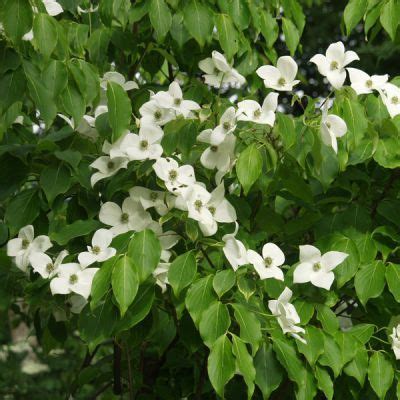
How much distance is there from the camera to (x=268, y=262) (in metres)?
1.74

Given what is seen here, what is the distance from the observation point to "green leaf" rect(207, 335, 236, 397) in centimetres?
157

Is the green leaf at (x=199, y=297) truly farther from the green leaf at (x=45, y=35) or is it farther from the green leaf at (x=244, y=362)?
the green leaf at (x=45, y=35)

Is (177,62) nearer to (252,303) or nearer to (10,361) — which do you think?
(252,303)

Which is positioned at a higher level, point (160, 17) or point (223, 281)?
point (160, 17)

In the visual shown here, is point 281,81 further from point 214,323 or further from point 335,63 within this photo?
point 214,323

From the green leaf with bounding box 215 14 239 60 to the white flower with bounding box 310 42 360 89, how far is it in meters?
0.32

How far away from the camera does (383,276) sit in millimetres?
1816

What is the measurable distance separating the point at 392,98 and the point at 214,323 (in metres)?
0.71

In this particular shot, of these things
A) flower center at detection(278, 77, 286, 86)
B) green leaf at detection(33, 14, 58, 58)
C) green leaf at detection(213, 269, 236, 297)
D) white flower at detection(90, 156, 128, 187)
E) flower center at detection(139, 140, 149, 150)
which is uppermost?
green leaf at detection(33, 14, 58, 58)

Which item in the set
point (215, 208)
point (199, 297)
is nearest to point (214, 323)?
point (199, 297)

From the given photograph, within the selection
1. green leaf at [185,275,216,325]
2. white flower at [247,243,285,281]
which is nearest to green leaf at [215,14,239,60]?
white flower at [247,243,285,281]

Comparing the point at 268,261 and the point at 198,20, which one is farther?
the point at 198,20

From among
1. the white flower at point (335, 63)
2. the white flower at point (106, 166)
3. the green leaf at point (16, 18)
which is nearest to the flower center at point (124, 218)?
the white flower at point (106, 166)

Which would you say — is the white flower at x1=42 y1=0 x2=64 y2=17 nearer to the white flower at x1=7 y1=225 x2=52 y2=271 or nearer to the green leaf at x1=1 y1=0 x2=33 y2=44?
the green leaf at x1=1 y1=0 x2=33 y2=44
